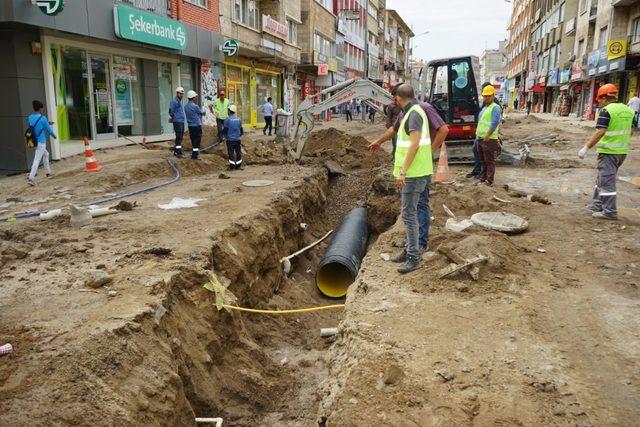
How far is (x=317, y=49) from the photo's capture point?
112 ft

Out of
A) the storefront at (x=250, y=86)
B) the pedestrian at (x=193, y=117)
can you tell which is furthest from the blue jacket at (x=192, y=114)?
the storefront at (x=250, y=86)

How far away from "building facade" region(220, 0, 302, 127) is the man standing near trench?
17.6 metres

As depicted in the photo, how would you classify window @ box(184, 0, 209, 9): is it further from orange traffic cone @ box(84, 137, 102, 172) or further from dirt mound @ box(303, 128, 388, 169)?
orange traffic cone @ box(84, 137, 102, 172)

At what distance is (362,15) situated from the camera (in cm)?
4822

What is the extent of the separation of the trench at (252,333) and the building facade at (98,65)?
7.24m

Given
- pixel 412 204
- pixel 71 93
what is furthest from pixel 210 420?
pixel 71 93

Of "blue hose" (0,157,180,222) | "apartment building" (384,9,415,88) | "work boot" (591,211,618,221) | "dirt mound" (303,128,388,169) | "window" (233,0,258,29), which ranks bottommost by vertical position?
"blue hose" (0,157,180,222)

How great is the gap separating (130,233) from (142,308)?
9.04 feet

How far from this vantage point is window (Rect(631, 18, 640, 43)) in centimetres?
2630

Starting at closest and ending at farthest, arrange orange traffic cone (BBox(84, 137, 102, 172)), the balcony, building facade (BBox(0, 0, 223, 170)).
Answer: orange traffic cone (BBox(84, 137, 102, 172)) → building facade (BBox(0, 0, 223, 170)) → the balcony

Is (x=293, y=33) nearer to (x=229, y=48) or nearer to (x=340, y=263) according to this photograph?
(x=229, y=48)

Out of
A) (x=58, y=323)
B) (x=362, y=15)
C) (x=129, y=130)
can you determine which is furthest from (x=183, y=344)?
(x=362, y=15)

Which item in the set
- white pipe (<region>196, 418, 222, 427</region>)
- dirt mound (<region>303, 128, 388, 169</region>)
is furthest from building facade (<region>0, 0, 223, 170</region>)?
white pipe (<region>196, 418, 222, 427</region>)

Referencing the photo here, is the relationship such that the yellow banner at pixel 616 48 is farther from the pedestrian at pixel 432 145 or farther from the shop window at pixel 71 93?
the shop window at pixel 71 93
